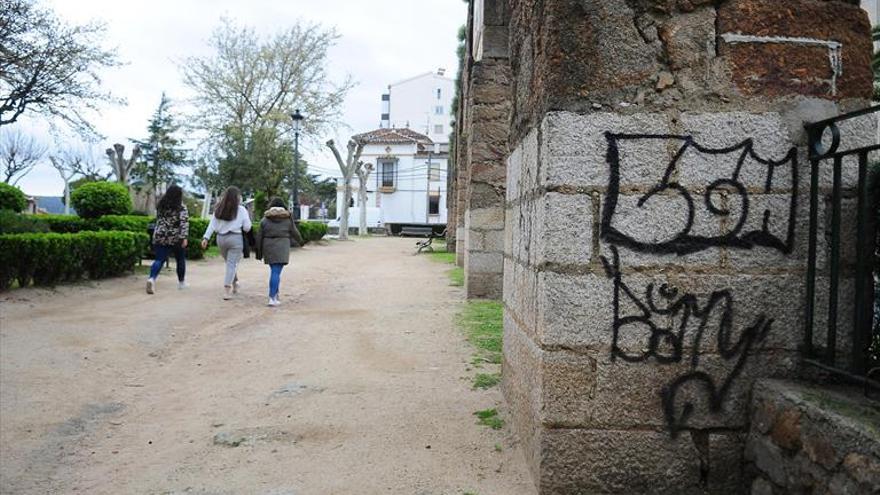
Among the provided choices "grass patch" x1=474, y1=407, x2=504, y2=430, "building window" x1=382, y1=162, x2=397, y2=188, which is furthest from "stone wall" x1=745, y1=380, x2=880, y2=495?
"building window" x1=382, y1=162, x2=397, y2=188

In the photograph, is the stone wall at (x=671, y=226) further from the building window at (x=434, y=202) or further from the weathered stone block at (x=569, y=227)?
the building window at (x=434, y=202)

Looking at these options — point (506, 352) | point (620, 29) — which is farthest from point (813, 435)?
point (506, 352)

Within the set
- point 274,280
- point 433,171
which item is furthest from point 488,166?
point 433,171

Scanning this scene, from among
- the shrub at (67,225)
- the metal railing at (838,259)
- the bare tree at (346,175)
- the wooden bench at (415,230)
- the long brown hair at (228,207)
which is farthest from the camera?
the wooden bench at (415,230)

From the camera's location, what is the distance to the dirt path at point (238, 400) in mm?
3588

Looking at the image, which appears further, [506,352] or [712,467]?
[506,352]

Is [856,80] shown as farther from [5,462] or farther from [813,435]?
[5,462]

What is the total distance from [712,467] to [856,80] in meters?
1.94

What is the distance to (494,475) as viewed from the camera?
11.2 ft

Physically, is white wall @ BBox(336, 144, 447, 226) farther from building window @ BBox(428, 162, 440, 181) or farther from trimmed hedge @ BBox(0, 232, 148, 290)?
trimmed hedge @ BBox(0, 232, 148, 290)

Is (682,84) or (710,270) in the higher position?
(682,84)

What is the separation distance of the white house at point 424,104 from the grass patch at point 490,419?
60.1m

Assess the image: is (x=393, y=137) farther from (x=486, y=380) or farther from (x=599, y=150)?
(x=599, y=150)

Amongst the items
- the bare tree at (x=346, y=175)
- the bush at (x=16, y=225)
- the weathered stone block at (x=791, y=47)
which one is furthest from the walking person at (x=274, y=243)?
the bare tree at (x=346, y=175)
